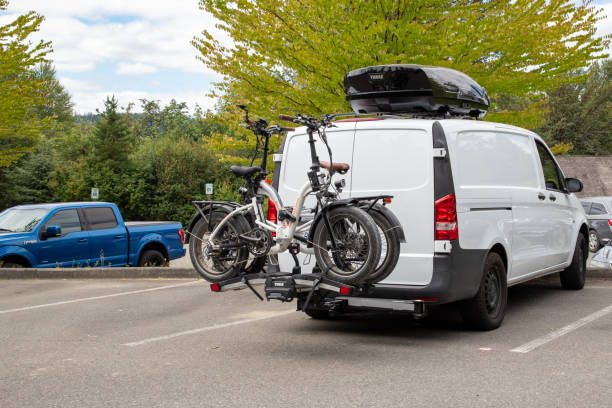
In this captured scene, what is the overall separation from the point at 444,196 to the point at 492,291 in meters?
1.41

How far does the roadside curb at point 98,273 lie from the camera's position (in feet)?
41.3

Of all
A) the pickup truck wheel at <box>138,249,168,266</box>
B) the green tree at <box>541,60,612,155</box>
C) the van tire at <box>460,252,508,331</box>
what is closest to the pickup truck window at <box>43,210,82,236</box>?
the pickup truck wheel at <box>138,249,168,266</box>

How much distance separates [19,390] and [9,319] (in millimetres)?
3582

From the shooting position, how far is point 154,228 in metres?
14.7

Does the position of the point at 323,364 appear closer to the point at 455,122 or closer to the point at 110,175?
the point at 455,122

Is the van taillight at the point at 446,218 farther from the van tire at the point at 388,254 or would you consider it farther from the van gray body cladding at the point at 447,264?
the van tire at the point at 388,254

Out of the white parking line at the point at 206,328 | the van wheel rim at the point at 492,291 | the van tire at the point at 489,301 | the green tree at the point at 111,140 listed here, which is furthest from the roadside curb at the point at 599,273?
the green tree at the point at 111,140

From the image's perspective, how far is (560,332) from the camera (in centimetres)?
708

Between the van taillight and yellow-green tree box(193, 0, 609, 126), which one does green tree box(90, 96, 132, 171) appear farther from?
the van taillight

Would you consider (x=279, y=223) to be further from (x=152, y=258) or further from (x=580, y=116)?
(x=580, y=116)

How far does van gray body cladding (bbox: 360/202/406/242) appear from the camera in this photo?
599cm

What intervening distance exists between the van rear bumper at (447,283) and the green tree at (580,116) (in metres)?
46.6

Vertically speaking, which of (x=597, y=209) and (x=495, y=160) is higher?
(x=495, y=160)

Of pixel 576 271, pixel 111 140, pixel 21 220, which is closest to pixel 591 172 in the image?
pixel 111 140
